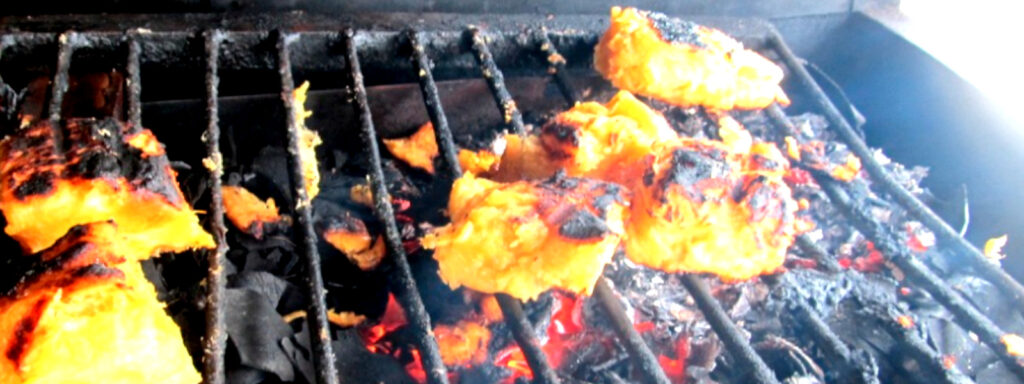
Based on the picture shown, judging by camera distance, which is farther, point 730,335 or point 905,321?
point 905,321

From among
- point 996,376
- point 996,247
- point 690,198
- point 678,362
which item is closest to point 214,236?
point 690,198

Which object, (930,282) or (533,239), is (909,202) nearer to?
(930,282)

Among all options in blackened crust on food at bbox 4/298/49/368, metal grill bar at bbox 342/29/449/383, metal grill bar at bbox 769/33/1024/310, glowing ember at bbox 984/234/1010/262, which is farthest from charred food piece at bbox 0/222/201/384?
glowing ember at bbox 984/234/1010/262

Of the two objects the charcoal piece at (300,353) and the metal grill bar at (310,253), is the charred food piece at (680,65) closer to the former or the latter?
the metal grill bar at (310,253)

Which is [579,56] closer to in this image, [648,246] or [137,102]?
[648,246]

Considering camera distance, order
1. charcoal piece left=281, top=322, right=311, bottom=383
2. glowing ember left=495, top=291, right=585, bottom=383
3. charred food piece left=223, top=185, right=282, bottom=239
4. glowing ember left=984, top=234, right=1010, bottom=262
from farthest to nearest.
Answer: glowing ember left=984, top=234, right=1010, bottom=262
charred food piece left=223, top=185, right=282, bottom=239
glowing ember left=495, top=291, right=585, bottom=383
charcoal piece left=281, top=322, right=311, bottom=383

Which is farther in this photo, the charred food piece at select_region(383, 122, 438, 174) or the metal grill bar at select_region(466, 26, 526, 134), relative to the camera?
the charred food piece at select_region(383, 122, 438, 174)

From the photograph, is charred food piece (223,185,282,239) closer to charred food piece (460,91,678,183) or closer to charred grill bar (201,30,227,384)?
charred grill bar (201,30,227,384)
